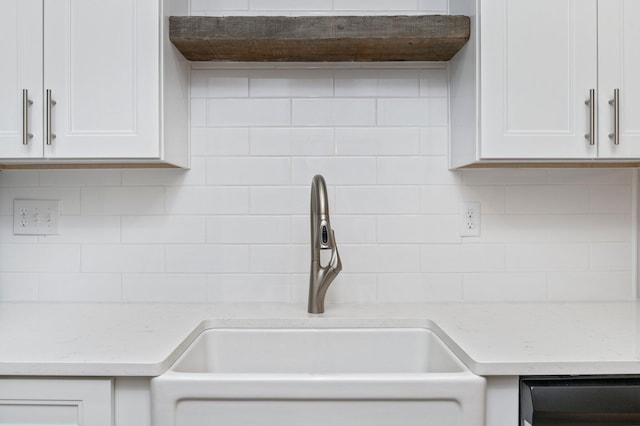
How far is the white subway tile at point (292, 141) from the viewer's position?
1525 millimetres

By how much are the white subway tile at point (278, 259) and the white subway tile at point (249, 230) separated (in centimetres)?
2

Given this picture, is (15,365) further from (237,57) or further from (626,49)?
(626,49)

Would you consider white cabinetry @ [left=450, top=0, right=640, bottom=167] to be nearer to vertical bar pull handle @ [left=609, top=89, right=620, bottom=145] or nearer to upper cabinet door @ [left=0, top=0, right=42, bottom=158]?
vertical bar pull handle @ [left=609, top=89, right=620, bottom=145]

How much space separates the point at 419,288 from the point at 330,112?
2.21 ft

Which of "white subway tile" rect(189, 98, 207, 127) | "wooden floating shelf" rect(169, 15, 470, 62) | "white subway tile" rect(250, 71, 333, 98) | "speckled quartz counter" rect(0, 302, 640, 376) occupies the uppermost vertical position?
"wooden floating shelf" rect(169, 15, 470, 62)

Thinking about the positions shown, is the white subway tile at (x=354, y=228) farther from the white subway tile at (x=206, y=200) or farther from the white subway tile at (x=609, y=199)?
the white subway tile at (x=609, y=199)

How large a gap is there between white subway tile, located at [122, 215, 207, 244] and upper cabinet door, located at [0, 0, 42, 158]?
40cm

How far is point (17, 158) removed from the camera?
1242mm

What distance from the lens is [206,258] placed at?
153 cm

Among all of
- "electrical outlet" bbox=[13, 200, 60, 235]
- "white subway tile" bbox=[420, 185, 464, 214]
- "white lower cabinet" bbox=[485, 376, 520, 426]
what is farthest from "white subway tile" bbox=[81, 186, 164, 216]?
"white lower cabinet" bbox=[485, 376, 520, 426]

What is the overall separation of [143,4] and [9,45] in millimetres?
384

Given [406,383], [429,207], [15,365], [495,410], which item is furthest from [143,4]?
[495,410]

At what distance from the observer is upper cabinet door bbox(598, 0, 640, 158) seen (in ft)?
4.08

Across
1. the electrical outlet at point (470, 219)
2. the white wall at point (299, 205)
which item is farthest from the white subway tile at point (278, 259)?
the electrical outlet at point (470, 219)
